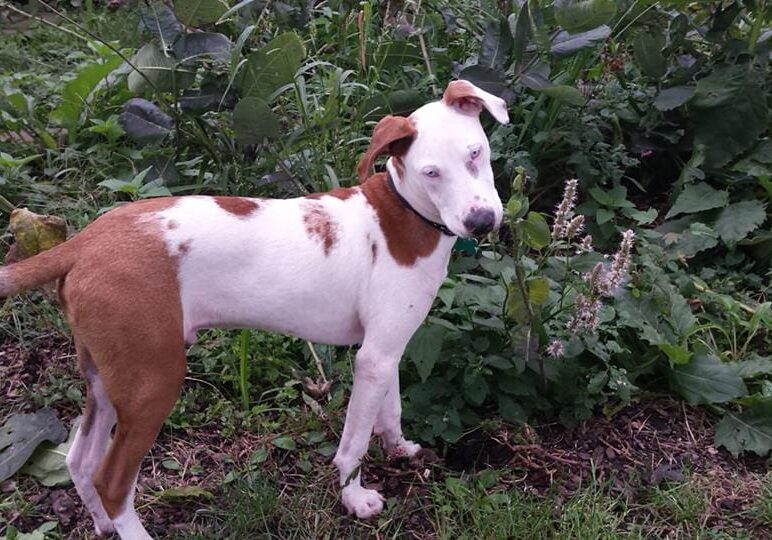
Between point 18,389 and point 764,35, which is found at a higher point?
point 764,35

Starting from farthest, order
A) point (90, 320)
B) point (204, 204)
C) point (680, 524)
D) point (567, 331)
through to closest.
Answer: point (567, 331)
point (680, 524)
point (204, 204)
point (90, 320)

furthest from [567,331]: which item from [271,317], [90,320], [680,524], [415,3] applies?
[415,3]

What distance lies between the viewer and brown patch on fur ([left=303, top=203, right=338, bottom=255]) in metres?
2.20

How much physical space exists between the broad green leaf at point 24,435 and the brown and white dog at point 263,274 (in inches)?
16.3

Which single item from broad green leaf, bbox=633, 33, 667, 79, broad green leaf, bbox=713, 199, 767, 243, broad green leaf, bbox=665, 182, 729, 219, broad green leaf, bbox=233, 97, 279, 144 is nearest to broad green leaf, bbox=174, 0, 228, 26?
broad green leaf, bbox=233, 97, 279, 144

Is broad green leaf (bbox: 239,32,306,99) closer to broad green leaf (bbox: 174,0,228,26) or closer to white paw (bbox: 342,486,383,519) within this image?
broad green leaf (bbox: 174,0,228,26)

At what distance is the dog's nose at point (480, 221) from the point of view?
200 centimetres

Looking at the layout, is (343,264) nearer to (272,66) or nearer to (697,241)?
(272,66)

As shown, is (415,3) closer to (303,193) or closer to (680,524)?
(303,193)

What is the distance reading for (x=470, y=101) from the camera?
7.11ft

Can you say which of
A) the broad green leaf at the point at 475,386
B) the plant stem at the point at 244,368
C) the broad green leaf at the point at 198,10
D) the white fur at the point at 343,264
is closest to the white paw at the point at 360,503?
the white fur at the point at 343,264

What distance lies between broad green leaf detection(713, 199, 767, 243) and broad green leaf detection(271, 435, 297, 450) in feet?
6.69

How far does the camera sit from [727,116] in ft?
11.7

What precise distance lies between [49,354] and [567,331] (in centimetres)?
197
